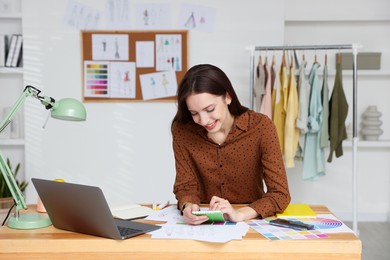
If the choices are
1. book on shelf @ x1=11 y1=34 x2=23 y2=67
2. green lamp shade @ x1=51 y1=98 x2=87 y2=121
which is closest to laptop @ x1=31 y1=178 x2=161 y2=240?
green lamp shade @ x1=51 y1=98 x2=87 y2=121

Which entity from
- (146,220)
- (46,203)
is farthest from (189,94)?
(46,203)

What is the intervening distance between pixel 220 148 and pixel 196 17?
2.31 metres

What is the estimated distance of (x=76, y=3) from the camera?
4.25m

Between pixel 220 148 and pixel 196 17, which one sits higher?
pixel 196 17

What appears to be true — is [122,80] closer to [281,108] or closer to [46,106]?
[281,108]

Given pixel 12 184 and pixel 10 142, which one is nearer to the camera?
pixel 12 184

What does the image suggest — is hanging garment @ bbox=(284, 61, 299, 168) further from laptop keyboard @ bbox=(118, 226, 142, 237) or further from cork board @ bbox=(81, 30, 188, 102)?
laptop keyboard @ bbox=(118, 226, 142, 237)

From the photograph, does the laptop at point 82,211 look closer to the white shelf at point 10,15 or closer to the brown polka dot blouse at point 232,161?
the brown polka dot blouse at point 232,161

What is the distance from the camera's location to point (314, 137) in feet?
12.9

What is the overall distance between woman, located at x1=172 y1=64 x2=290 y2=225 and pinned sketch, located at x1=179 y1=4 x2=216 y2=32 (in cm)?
218

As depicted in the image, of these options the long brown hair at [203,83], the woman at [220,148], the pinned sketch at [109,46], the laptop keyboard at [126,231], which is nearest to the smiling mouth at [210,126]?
the woman at [220,148]

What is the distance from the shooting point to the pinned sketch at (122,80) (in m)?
4.26

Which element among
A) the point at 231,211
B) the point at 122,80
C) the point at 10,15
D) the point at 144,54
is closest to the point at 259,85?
the point at 144,54

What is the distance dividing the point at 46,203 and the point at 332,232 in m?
0.92
